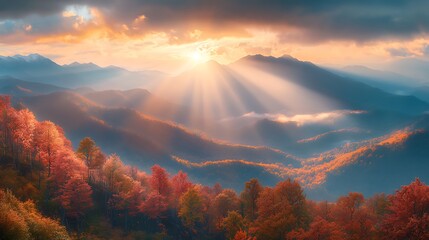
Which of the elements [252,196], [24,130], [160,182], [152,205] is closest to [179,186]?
[160,182]

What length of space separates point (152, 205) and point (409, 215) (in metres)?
72.2

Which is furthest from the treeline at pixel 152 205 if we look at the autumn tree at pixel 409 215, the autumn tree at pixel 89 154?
the autumn tree at pixel 89 154

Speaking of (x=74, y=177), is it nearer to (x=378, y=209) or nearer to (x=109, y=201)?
(x=109, y=201)

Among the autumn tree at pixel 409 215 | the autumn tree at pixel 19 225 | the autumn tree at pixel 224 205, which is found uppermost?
the autumn tree at pixel 409 215

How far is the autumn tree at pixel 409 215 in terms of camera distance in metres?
63.3

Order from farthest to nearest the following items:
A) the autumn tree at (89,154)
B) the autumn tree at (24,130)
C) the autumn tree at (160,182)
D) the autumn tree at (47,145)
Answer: the autumn tree at (160,182), the autumn tree at (89,154), the autumn tree at (47,145), the autumn tree at (24,130)

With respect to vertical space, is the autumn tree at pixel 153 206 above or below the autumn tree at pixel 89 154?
below

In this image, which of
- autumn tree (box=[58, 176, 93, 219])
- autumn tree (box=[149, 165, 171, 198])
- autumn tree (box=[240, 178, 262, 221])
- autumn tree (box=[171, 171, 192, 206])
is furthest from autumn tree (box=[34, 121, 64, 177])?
autumn tree (box=[240, 178, 262, 221])

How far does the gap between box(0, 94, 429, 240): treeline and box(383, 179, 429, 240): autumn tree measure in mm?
177

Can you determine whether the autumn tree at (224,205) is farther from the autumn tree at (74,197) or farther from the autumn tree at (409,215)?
the autumn tree at (409,215)

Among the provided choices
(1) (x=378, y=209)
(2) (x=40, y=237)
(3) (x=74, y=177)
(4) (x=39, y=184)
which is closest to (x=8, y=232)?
(2) (x=40, y=237)

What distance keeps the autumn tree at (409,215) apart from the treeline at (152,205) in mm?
177

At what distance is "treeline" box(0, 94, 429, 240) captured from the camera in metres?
68.6

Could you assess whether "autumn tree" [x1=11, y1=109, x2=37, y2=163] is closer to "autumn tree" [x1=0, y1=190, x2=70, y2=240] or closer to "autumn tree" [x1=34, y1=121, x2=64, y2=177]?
"autumn tree" [x1=34, y1=121, x2=64, y2=177]
